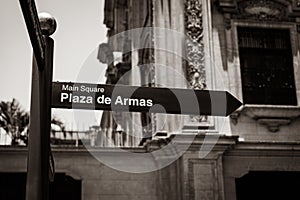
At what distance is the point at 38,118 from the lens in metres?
4.70

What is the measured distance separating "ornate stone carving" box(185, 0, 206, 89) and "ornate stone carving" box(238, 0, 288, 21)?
1393 millimetres

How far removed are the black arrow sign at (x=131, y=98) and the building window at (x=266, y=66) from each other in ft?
29.3

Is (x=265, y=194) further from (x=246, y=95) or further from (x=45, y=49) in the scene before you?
(x=45, y=49)

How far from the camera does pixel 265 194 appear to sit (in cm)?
1424

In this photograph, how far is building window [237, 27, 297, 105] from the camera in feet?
49.3

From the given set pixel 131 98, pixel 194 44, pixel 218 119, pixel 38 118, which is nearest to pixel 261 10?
pixel 194 44

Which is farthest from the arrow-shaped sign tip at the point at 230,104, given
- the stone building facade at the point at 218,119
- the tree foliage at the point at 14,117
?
the tree foliage at the point at 14,117

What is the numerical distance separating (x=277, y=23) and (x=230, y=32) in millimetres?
1488

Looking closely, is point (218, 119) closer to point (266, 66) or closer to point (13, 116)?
point (266, 66)

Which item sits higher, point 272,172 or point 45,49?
A: point 45,49

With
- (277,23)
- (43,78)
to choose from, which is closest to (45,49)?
(43,78)

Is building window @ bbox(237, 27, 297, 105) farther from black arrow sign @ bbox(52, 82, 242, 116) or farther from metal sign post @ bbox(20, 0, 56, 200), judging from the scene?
metal sign post @ bbox(20, 0, 56, 200)

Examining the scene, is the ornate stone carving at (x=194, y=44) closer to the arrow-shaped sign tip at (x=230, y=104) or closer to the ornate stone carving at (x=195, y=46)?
the ornate stone carving at (x=195, y=46)

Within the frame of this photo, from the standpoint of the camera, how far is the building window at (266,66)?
15023mm
